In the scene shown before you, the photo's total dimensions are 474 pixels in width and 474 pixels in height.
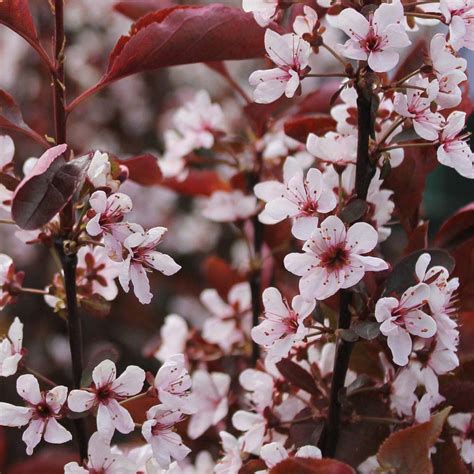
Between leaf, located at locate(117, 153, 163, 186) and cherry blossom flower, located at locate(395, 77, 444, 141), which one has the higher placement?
cherry blossom flower, located at locate(395, 77, 444, 141)

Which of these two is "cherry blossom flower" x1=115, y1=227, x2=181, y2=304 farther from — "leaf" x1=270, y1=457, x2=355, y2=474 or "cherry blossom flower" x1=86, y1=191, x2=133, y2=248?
"leaf" x1=270, y1=457, x2=355, y2=474

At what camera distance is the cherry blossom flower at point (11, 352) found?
658 millimetres

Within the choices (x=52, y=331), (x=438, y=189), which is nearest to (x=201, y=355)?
(x=52, y=331)

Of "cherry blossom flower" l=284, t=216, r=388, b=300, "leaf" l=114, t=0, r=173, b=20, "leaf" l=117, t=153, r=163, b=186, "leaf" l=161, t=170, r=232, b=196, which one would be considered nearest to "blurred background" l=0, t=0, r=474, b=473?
"leaf" l=161, t=170, r=232, b=196

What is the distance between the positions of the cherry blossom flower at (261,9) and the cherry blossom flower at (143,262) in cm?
19

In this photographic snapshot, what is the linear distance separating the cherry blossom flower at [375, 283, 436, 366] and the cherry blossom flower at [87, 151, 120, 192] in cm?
22

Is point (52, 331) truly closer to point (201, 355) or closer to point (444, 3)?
point (201, 355)

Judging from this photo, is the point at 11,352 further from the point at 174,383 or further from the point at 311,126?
the point at 311,126

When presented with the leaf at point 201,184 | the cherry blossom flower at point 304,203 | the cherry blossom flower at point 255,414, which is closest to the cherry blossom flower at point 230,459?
the cherry blossom flower at point 255,414

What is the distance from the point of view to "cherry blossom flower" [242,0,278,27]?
2.32ft

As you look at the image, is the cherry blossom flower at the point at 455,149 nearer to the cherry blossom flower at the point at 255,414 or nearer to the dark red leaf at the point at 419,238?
the dark red leaf at the point at 419,238

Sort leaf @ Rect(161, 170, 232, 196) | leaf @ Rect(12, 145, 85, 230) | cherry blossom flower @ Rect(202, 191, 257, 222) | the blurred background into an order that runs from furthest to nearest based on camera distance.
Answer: the blurred background
leaf @ Rect(161, 170, 232, 196)
cherry blossom flower @ Rect(202, 191, 257, 222)
leaf @ Rect(12, 145, 85, 230)

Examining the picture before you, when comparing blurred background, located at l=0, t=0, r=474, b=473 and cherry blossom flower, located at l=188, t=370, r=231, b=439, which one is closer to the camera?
cherry blossom flower, located at l=188, t=370, r=231, b=439

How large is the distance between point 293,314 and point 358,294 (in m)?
0.06
